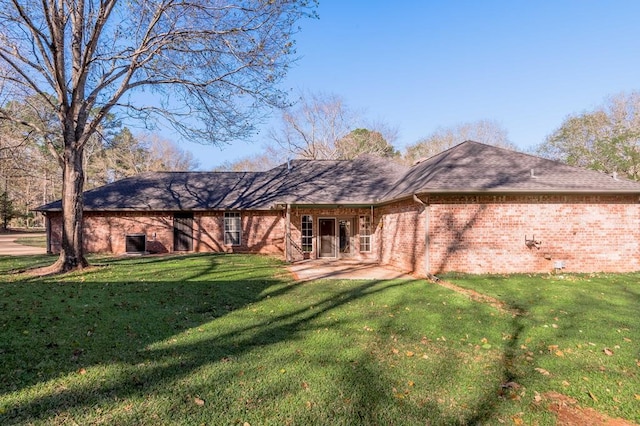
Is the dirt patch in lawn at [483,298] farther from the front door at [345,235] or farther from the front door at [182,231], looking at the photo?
the front door at [182,231]

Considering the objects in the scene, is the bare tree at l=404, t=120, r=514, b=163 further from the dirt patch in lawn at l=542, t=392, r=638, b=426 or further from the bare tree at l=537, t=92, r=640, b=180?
the dirt patch in lawn at l=542, t=392, r=638, b=426

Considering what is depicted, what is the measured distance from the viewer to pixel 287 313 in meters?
6.28

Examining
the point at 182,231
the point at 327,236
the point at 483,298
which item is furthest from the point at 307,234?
the point at 483,298

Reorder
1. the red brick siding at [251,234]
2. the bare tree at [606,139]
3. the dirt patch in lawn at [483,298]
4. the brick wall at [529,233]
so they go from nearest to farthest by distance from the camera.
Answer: the dirt patch in lawn at [483,298] < the brick wall at [529,233] < the red brick siding at [251,234] < the bare tree at [606,139]

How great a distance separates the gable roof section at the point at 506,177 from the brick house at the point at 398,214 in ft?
0.11

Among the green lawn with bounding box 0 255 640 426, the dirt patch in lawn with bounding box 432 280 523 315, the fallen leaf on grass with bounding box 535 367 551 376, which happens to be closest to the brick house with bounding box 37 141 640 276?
the dirt patch in lawn with bounding box 432 280 523 315

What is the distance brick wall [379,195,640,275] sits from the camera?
10.2 m

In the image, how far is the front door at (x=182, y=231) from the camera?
1734cm

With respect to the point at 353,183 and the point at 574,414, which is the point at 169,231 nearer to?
the point at 353,183

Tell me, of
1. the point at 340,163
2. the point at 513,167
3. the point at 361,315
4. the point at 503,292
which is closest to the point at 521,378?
the point at 361,315

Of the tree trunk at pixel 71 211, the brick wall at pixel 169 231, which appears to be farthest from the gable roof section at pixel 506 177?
the tree trunk at pixel 71 211

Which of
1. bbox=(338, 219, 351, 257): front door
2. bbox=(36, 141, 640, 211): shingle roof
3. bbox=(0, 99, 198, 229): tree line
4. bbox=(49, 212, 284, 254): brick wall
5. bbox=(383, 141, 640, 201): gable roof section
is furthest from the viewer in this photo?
bbox=(0, 99, 198, 229): tree line

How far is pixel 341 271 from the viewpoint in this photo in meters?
11.5

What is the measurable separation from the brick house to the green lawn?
2.49m
